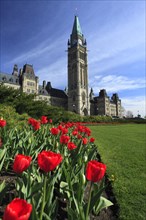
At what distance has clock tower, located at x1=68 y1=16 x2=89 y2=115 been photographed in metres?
65.5

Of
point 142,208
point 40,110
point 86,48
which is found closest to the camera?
point 142,208

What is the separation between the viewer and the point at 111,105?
87500mm

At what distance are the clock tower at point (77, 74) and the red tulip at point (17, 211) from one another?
63184 millimetres

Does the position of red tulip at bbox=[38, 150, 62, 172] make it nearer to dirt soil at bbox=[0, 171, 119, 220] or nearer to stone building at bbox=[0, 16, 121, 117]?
dirt soil at bbox=[0, 171, 119, 220]

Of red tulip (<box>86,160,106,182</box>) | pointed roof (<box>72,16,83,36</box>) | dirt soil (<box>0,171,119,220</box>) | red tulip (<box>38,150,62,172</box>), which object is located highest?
pointed roof (<box>72,16,83,36</box>)

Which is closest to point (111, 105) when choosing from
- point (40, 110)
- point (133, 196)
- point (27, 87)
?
point (27, 87)

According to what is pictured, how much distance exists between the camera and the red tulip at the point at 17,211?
65cm

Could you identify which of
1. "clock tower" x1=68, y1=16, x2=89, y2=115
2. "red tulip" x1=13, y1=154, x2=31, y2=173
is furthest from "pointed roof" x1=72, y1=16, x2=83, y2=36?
"red tulip" x1=13, y1=154, x2=31, y2=173

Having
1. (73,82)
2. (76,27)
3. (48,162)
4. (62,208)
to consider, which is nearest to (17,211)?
(48,162)

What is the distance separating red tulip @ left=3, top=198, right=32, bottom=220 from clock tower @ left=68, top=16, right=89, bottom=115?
6318 centimetres

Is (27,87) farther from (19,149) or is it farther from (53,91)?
(19,149)

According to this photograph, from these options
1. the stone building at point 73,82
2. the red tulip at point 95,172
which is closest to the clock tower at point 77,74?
the stone building at point 73,82

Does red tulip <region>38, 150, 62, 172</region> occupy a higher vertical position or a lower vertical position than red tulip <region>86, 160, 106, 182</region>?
higher

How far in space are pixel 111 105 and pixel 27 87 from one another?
48.5m
